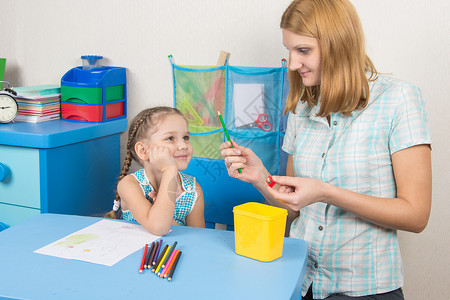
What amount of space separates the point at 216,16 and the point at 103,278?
1.18 m

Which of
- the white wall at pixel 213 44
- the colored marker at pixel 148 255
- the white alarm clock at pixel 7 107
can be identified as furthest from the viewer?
the white alarm clock at pixel 7 107

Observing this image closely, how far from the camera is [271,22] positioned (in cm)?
171

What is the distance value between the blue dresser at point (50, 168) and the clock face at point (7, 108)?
31 mm

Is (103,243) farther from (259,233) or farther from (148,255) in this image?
(259,233)

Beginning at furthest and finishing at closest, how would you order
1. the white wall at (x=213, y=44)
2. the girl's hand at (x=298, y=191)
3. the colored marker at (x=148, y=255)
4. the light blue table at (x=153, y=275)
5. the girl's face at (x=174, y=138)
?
the white wall at (x=213, y=44), the girl's face at (x=174, y=138), the girl's hand at (x=298, y=191), the colored marker at (x=148, y=255), the light blue table at (x=153, y=275)

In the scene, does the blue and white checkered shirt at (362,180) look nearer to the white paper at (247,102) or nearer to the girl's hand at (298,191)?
the girl's hand at (298,191)

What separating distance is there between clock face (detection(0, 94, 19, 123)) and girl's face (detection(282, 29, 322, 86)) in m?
1.07

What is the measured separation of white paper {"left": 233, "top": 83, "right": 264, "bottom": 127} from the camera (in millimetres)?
1710

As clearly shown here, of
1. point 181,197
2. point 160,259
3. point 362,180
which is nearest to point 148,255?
point 160,259

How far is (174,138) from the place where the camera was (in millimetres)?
1463

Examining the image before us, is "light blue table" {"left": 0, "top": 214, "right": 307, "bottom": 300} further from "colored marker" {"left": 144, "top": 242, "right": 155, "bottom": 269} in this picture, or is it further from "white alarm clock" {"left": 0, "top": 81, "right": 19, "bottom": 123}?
"white alarm clock" {"left": 0, "top": 81, "right": 19, "bottom": 123}

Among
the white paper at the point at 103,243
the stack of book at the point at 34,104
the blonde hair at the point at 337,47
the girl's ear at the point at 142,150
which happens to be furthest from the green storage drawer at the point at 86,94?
the blonde hair at the point at 337,47

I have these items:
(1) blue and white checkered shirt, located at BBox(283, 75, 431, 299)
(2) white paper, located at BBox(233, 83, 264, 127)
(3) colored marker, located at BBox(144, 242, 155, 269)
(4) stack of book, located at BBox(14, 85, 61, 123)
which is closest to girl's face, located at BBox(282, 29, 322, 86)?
(1) blue and white checkered shirt, located at BBox(283, 75, 431, 299)

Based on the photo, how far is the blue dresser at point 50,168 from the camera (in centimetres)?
161
